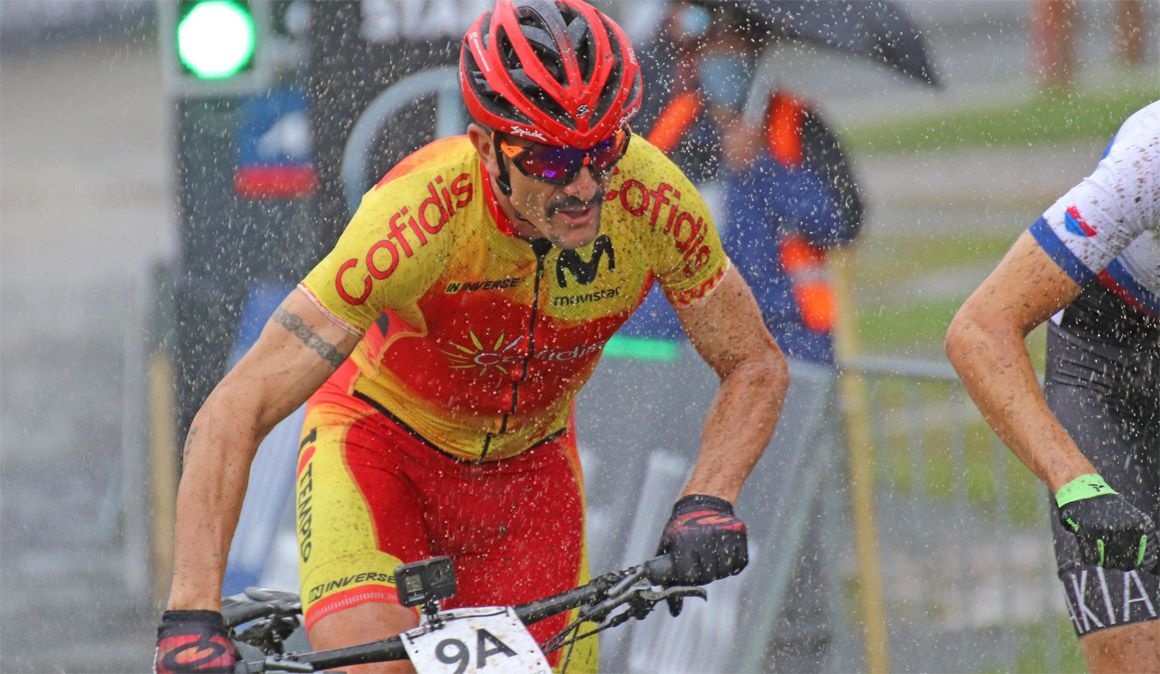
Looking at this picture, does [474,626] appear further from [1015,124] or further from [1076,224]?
[1015,124]

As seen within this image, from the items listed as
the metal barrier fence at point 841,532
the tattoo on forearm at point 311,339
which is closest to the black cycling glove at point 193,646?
the tattoo on forearm at point 311,339

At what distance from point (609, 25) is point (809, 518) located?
239 cm

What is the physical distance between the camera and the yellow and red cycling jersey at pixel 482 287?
12.1 ft

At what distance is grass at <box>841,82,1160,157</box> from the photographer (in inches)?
663

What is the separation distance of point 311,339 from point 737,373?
967mm

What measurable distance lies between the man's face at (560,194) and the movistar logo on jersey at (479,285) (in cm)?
24

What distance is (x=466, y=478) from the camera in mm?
4211

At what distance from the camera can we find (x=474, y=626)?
10.4 ft

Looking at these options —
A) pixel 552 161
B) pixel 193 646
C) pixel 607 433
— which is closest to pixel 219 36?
pixel 607 433

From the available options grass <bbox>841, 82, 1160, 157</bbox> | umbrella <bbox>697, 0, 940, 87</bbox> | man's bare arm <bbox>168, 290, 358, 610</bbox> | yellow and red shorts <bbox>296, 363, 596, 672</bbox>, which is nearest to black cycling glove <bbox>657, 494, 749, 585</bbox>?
yellow and red shorts <bbox>296, 363, 596, 672</bbox>

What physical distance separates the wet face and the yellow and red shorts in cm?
71

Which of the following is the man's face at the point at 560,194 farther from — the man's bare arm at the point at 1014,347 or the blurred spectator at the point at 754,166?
the blurred spectator at the point at 754,166

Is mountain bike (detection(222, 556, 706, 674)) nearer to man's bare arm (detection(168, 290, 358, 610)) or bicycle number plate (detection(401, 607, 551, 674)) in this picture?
bicycle number plate (detection(401, 607, 551, 674))

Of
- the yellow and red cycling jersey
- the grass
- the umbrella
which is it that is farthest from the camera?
the grass
